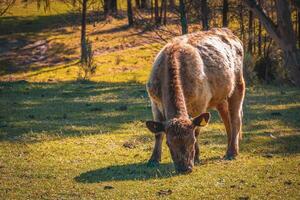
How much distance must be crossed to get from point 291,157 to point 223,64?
8.96 feet

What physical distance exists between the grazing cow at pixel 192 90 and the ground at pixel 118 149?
27.3 inches

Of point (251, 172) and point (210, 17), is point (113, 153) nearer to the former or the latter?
point (251, 172)

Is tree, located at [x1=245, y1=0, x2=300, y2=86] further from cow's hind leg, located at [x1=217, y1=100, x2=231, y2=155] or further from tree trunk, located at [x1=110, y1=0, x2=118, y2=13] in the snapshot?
tree trunk, located at [x1=110, y1=0, x2=118, y2=13]

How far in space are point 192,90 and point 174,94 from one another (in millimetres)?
811

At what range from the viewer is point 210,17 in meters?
40.1

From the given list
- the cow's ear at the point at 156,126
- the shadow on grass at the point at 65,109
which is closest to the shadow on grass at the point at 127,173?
the cow's ear at the point at 156,126

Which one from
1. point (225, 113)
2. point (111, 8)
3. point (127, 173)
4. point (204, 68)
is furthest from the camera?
point (111, 8)

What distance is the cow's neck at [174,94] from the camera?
34.8 feet

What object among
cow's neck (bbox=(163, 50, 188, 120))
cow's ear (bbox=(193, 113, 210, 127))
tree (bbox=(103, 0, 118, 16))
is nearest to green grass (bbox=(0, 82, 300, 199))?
cow's ear (bbox=(193, 113, 210, 127))

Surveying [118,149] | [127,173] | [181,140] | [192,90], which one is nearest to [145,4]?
[118,149]

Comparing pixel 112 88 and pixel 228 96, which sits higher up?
pixel 228 96

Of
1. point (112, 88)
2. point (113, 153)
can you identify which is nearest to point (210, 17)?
point (112, 88)

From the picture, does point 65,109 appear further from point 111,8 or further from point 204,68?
point 111,8

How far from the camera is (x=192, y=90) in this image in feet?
37.8
